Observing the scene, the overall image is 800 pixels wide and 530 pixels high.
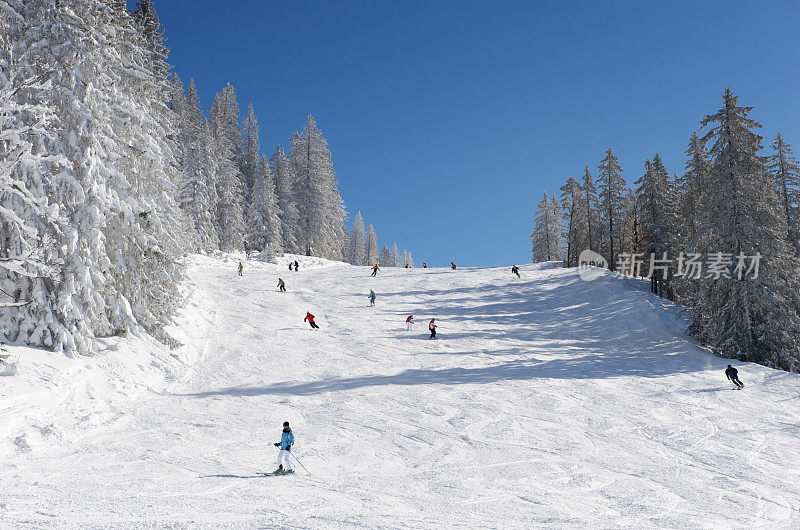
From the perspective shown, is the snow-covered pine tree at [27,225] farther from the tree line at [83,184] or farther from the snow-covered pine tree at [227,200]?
the snow-covered pine tree at [227,200]

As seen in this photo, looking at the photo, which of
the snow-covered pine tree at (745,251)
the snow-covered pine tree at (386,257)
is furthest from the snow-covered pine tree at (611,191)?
the snow-covered pine tree at (386,257)

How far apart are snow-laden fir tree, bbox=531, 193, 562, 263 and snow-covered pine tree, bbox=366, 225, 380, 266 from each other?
36.9 m

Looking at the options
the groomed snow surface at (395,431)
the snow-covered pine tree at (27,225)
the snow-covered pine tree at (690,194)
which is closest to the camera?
the groomed snow surface at (395,431)

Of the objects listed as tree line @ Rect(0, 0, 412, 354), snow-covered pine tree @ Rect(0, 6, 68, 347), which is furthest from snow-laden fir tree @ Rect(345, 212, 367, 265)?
snow-covered pine tree @ Rect(0, 6, 68, 347)

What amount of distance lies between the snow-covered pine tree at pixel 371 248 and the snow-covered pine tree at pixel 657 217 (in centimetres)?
6171

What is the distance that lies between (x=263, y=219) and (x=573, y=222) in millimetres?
40839

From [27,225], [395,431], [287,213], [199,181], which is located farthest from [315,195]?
[395,431]

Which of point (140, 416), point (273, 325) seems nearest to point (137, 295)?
point (140, 416)

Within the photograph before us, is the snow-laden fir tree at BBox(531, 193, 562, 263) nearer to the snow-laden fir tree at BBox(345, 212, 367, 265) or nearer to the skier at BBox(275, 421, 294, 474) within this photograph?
the snow-laden fir tree at BBox(345, 212, 367, 265)

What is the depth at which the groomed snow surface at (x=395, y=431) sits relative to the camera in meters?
8.91

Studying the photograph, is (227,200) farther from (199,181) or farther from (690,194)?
(690,194)

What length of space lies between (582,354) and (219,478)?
20.4 meters

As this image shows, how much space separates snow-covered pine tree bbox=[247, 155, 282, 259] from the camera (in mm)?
53719

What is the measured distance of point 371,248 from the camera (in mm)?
99688
